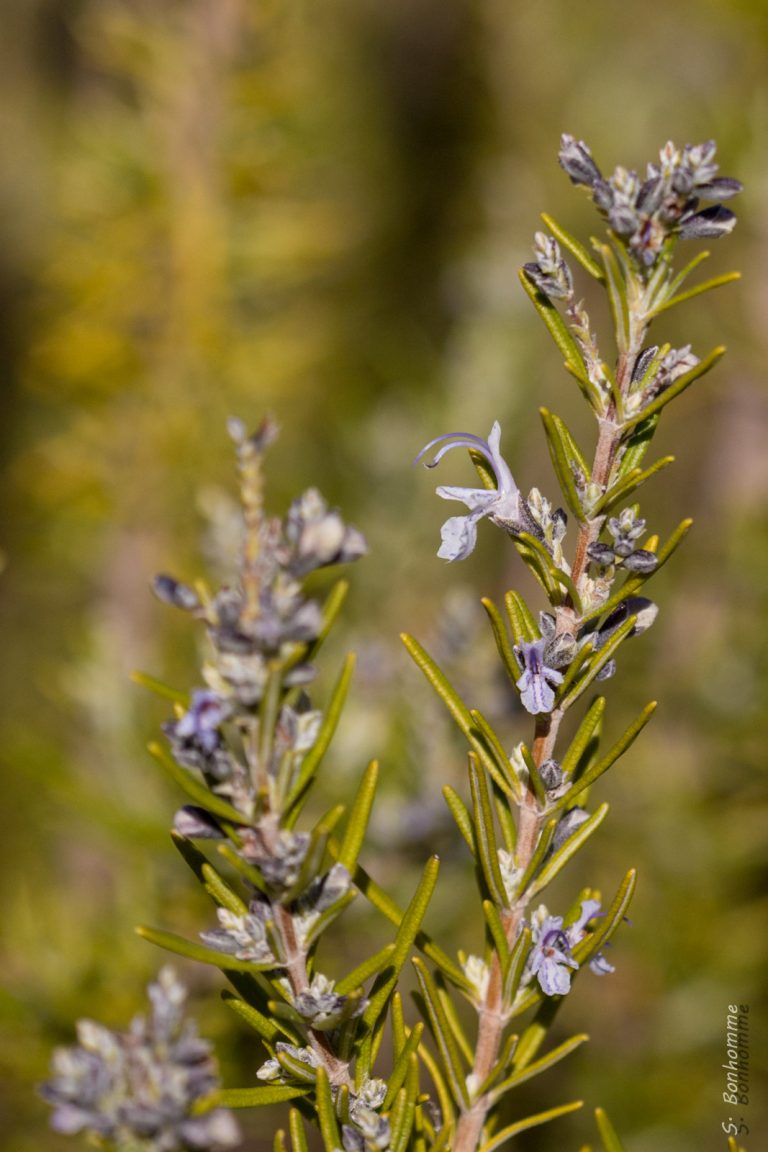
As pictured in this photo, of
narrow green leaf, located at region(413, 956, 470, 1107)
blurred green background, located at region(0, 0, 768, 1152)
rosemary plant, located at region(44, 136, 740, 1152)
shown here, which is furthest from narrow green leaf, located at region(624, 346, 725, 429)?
blurred green background, located at region(0, 0, 768, 1152)

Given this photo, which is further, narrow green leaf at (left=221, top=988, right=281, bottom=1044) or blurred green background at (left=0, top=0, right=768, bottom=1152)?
blurred green background at (left=0, top=0, right=768, bottom=1152)

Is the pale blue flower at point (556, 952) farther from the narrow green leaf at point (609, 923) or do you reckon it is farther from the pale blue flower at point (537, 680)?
the pale blue flower at point (537, 680)

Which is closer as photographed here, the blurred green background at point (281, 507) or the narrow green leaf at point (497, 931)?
the narrow green leaf at point (497, 931)

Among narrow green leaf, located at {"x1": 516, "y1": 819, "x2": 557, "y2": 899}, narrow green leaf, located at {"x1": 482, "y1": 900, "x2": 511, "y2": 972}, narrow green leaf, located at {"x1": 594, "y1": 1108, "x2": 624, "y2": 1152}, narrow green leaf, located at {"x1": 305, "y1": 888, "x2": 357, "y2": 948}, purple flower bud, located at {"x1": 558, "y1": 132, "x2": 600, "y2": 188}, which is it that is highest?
purple flower bud, located at {"x1": 558, "y1": 132, "x2": 600, "y2": 188}

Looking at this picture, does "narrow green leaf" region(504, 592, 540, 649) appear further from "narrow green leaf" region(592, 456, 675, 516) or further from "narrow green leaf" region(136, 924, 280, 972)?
"narrow green leaf" region(136, 924, 280, 972)

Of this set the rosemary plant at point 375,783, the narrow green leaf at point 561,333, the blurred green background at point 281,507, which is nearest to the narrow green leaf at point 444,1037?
the rosemary plant at point 375,783

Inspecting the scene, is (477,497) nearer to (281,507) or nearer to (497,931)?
(497,931)

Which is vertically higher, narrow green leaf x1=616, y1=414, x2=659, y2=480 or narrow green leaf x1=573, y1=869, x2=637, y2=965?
narrow green leaf x1=616, y1=414, x2=659, y2=480

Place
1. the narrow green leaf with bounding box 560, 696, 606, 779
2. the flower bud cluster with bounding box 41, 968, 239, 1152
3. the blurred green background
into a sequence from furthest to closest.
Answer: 1. the blurred green background
2. the narrow green leaf with bounding box 560, 696, 606, 779
3. the flower bud cluster with bounding box 41, 968, 239, 1152
